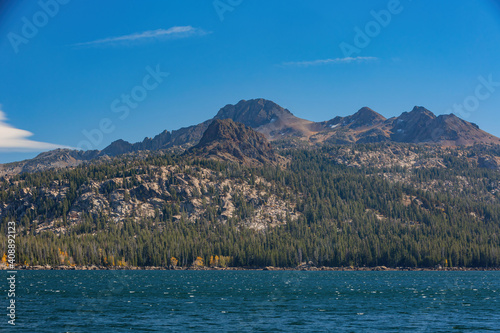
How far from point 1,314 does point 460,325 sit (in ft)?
225

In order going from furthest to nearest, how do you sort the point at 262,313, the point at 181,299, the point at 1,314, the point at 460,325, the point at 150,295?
the point at 150,295, the point at 181,299, the point at 262,313, the point at 1,314, the point at 460,325

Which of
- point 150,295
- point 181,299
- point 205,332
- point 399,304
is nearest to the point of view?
point 205,332

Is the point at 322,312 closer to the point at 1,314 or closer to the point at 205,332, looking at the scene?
the point at 205,332

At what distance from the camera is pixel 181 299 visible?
105 meters

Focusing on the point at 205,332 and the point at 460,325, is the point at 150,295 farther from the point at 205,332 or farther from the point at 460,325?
the point at 460,325

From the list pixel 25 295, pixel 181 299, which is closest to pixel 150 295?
pixel 181 299

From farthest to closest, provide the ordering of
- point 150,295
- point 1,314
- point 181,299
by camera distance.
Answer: point 150,295
point 181,299
point 1,314

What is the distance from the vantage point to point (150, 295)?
11275 centimetres

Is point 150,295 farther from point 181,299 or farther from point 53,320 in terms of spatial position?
point 53,320

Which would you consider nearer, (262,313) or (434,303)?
(262,313)

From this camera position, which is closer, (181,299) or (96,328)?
(96,328)

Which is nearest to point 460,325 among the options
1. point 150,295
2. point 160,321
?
point 160,321

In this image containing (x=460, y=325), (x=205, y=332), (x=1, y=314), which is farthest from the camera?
(x=1, y=314)

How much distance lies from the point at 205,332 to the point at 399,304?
49.0 m
